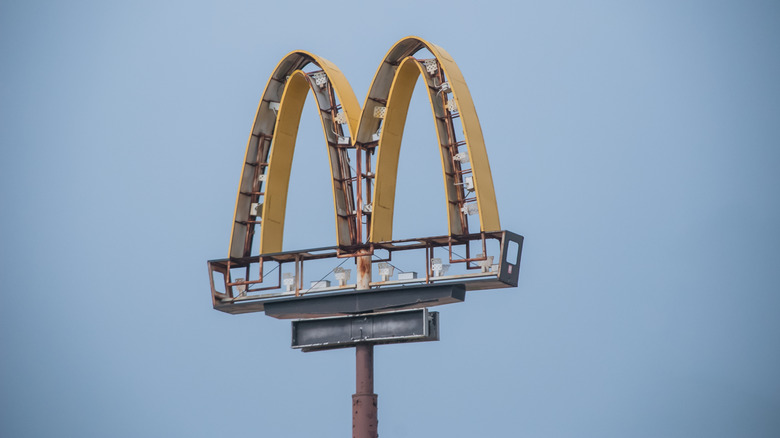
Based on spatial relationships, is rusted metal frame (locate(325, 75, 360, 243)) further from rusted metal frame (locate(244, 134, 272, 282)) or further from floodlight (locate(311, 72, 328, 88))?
rusted metal frame (locate(244, 134, 272, 282))

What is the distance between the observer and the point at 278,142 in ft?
182

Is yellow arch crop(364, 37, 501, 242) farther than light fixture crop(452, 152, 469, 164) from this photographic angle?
No

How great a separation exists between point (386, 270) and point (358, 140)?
14.1 ft

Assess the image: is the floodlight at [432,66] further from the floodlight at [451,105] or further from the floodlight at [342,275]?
the floodlight at [342,275]

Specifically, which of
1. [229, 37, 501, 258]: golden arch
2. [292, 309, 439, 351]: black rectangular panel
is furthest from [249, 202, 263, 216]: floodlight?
[292, 309, 439, 351]: black rectangular panel

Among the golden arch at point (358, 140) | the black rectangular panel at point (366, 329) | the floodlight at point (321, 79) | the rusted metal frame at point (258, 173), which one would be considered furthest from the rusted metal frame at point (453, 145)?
the rusted metal frame at point (258, 173)

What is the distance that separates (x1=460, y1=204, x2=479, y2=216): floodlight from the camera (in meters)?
51.7

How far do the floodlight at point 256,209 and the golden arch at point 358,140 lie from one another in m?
0.01

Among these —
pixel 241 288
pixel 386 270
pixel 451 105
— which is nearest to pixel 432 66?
pixel 451 105

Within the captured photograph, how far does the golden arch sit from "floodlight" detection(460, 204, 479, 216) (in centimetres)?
11

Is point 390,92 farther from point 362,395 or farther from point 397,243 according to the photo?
point 362,395

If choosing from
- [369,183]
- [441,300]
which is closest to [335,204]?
[369,183]

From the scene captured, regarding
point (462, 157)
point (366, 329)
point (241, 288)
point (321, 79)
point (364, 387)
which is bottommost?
point (364, 387)

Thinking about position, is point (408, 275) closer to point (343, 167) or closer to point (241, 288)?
point (343, 167)
